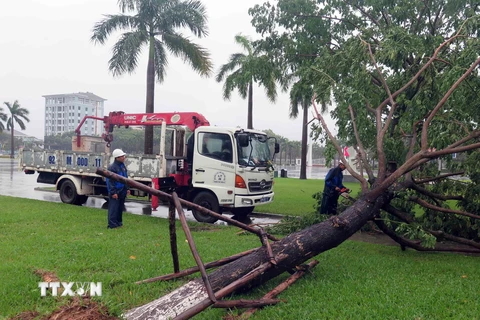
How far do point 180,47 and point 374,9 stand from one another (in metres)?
9.78

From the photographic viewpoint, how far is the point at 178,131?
1142 cm

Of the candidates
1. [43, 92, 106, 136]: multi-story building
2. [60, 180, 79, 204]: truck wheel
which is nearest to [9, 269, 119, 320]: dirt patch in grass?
[60, 180, 79, 204]: truck wheel

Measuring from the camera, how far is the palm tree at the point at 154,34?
1728cm

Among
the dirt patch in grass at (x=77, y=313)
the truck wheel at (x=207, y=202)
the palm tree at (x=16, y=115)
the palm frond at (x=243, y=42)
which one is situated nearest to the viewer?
the dirt patch in grass at (x=77, y=313)

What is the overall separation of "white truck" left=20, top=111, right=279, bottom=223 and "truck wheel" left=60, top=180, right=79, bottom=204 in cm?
15

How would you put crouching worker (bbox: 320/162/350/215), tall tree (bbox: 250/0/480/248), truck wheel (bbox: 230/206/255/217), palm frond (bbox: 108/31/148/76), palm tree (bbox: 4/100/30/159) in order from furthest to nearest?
1. palm tree (bbox: 4/100/30/159)
2. palm frond (bbox: 108/31/148/76)
3. truck wheel (bbox: 230/206/255/217)
4. crouching worker (bbox: 320/162/350/215)
5. tall tree (bbox: 250/0/480/248)

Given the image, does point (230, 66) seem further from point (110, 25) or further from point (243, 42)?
point (110, 25)

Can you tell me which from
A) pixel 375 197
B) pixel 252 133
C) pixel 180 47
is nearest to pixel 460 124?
pixel 375 197

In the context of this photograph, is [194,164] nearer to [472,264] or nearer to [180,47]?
[472,264]

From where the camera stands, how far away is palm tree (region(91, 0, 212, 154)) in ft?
56.7

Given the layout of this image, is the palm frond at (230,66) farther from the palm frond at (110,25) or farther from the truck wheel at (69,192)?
the truck wheel at (69,192)

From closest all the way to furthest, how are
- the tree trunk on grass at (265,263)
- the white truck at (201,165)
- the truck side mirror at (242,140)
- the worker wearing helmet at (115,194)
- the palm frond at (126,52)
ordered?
the tree trunk on grass at (265,263), the worker wearing helmet at (115,194), the truck side mirror at (242,140), the white truck at (201,165), the palm frond at (126,52)

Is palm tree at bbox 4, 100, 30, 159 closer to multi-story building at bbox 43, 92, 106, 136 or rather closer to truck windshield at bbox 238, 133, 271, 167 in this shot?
multi-story building at bbox 43, 92, 106, 136

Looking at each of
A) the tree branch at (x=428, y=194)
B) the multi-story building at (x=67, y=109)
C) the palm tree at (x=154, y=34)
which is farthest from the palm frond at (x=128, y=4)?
the multi-story building at (x=67, y=109)
